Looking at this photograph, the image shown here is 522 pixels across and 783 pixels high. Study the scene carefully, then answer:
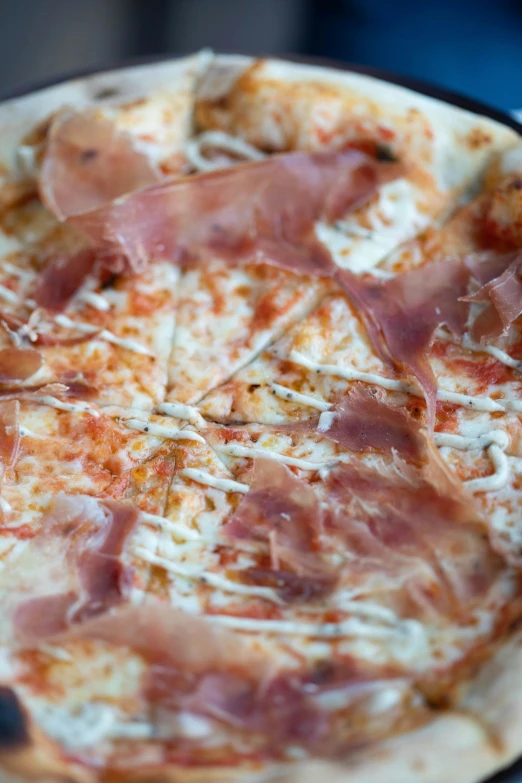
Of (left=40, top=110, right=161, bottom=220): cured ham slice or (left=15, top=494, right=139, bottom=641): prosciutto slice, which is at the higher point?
(left=40, top=110, right=161, bottom=220): cured ham slice

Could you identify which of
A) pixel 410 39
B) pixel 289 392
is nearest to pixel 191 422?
pixel 289 392

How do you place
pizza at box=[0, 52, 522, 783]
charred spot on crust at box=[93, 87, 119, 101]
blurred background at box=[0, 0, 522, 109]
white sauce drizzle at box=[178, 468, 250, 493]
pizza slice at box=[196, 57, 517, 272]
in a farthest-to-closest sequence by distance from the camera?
blurred background at box=[0, 0, 522, 109] < charred spot on crust at box=[93, 87, 119, 101] < pizza slice at box=[196, 57, 517, 272] < white sauce drizzle at box=[178, 468, 250, 493] < pizza at box=[0, 52, 522, 783]

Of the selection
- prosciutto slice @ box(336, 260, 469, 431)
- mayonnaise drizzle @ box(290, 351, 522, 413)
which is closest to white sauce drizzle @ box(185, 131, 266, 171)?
prosciutto slice @ box(336, 260, 469, 431)

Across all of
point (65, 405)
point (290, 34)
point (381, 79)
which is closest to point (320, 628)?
point (65, 405)

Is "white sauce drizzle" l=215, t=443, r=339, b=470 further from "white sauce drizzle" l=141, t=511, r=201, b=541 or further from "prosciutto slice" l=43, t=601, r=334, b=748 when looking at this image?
"prosciutto slice" l=43, t=601, r=334, b=748

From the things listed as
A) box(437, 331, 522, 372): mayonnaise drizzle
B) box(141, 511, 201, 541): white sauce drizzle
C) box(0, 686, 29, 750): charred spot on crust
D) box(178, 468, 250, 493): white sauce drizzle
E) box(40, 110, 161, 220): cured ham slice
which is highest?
box(40, 110, 161, 220): cured ham slice

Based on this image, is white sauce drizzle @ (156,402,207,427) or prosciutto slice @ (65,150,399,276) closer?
white sauce drizzle @ (156,402,207,427)
